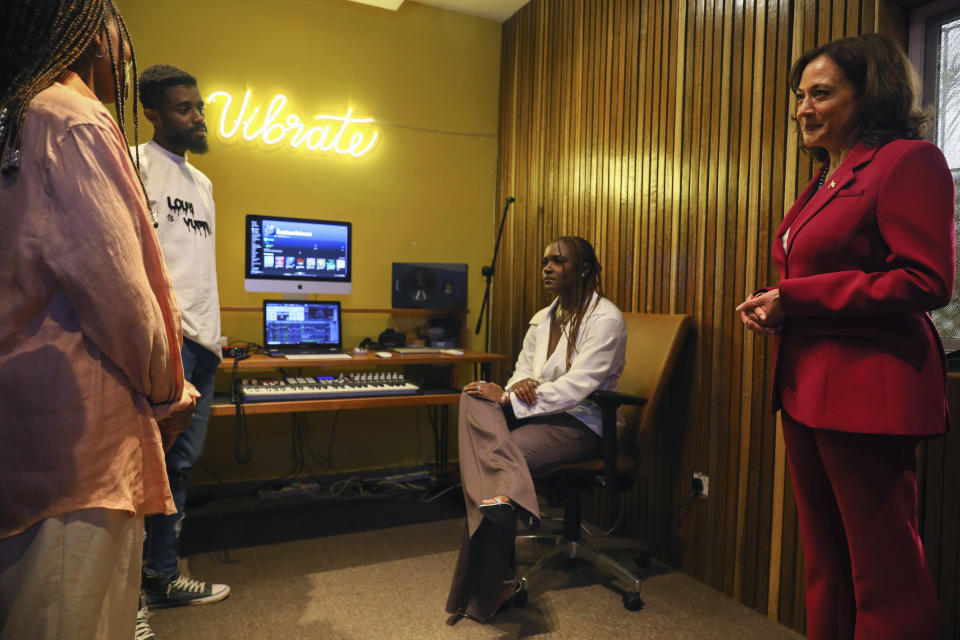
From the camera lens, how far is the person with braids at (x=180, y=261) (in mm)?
2213

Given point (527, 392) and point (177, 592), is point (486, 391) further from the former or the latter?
point (177, 592)

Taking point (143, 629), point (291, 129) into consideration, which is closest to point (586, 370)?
point (143, 629)

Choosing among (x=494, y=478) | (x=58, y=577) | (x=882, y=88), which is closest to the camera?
(x=58, y=577)

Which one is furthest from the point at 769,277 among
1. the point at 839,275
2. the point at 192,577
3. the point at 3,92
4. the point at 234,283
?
the point at 234,283

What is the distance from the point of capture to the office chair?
230 centimetres

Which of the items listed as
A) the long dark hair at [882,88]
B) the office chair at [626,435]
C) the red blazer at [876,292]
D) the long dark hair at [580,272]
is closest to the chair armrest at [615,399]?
the office chair at [626,435]

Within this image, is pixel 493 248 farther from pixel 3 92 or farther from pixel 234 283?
pixel 3 92

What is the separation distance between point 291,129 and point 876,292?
327cm

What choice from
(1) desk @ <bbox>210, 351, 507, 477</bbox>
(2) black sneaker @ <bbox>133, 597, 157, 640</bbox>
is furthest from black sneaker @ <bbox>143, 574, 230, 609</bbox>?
(1) desk @ <bbox>210, 351, 507, 477</bbox>

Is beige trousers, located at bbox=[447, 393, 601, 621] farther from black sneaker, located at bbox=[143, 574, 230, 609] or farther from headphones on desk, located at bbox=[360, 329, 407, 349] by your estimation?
headphones on desk, located at bbox=[360, 329, 407, 349]

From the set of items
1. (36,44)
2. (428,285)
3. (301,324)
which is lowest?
(301,324)

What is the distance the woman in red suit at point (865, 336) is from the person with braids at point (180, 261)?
72.3 inches

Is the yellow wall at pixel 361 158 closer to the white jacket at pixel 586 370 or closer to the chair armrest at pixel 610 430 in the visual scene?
the white jacket at pixel 586 370

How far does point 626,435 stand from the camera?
2549mm
